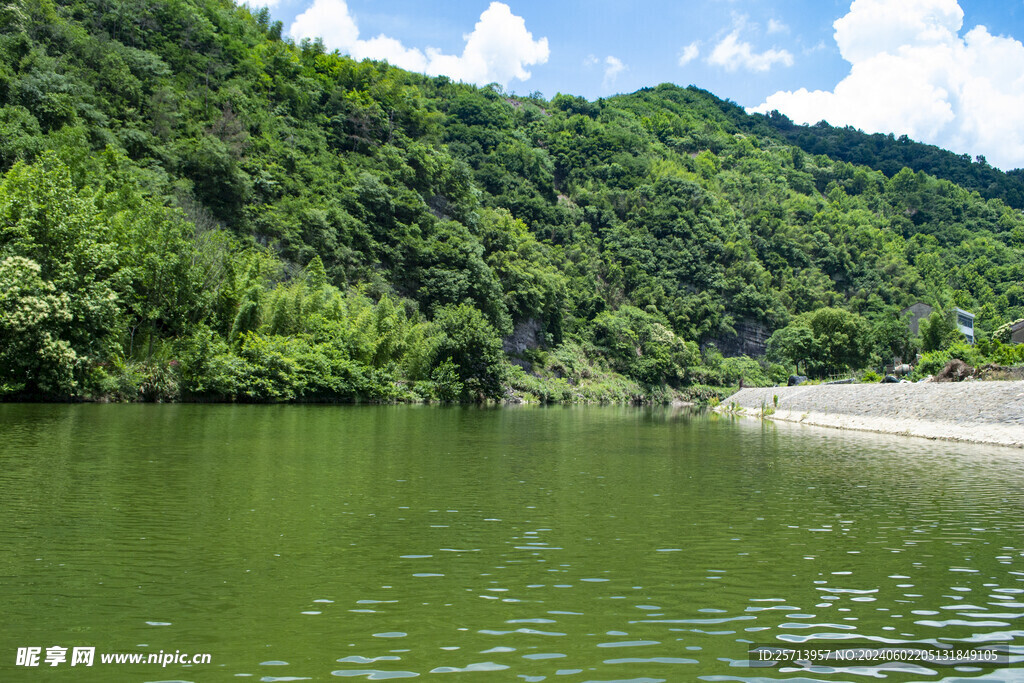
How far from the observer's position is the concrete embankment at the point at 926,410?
1106 inches

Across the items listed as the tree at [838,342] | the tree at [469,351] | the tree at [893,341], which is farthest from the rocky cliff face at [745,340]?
the tree at [469,351]

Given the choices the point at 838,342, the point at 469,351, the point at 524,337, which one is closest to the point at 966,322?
the point at 838,342

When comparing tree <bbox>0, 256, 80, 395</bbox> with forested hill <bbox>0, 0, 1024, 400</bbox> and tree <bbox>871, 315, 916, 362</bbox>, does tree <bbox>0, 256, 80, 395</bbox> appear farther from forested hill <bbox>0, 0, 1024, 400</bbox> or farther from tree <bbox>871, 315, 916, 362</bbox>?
tree <bbox>871, 315, 916, 362</bbox>

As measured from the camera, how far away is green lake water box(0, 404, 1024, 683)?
5645 mm

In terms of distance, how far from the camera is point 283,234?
67.8 metres

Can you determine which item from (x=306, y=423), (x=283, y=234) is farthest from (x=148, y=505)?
(x=283, y=234)

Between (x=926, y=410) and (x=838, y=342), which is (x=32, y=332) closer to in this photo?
(x=926, y=410)

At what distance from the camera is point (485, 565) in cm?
837

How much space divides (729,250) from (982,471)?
127622 millimetres

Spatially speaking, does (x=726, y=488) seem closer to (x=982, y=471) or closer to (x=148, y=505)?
(x=982, y=471)

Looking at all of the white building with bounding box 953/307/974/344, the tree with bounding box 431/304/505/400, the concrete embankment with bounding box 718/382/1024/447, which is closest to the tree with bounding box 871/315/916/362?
the white building with bounding box 953/307/974/344

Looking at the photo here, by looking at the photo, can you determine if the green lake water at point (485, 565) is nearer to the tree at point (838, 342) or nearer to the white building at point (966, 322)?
the tree at point (838, 342)

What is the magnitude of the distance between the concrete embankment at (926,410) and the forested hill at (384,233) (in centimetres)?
2913

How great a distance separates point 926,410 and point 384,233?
62.0 meters
